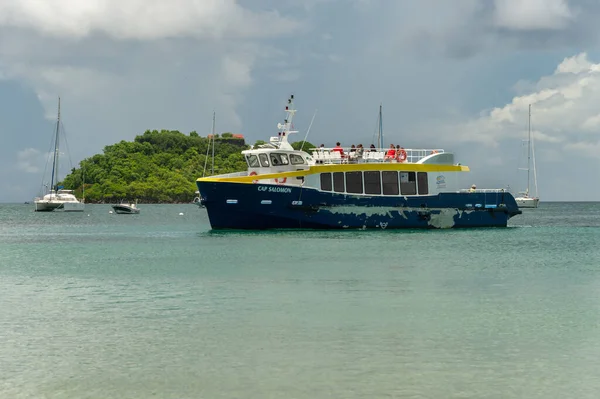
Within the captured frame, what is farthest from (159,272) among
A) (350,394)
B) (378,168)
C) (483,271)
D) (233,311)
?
(378,168)

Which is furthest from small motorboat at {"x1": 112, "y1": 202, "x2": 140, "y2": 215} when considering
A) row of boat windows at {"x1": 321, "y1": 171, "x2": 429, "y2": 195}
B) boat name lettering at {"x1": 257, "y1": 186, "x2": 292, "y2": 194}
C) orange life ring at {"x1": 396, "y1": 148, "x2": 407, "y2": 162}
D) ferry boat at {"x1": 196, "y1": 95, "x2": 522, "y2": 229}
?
row of boat windows at {"x1": 321, "y1": 171, "x2": 429, "y2": 195}

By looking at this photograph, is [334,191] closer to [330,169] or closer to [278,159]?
[330,169]

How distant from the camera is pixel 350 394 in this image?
1291 cm

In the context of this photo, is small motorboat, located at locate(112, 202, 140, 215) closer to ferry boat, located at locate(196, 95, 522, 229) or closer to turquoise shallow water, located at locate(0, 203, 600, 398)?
ferry boat, located at locate(196, 95, 522, 229)

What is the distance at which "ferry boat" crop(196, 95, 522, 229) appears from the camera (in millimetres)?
47312

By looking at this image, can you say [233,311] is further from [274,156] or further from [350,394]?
[274,156]

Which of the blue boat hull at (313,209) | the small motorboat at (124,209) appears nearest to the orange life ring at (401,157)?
the blue boat hull at (313,209)

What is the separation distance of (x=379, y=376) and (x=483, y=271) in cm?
1741

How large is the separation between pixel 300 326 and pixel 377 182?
30.9 meters

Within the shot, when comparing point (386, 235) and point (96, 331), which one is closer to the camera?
point (96, 331)

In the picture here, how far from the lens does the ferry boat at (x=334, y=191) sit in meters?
47.3

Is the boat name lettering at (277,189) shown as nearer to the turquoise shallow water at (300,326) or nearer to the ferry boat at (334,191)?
the ferry boat at (334,191)

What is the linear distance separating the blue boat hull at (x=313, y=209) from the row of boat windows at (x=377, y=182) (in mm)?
391

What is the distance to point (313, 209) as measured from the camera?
47.8m
